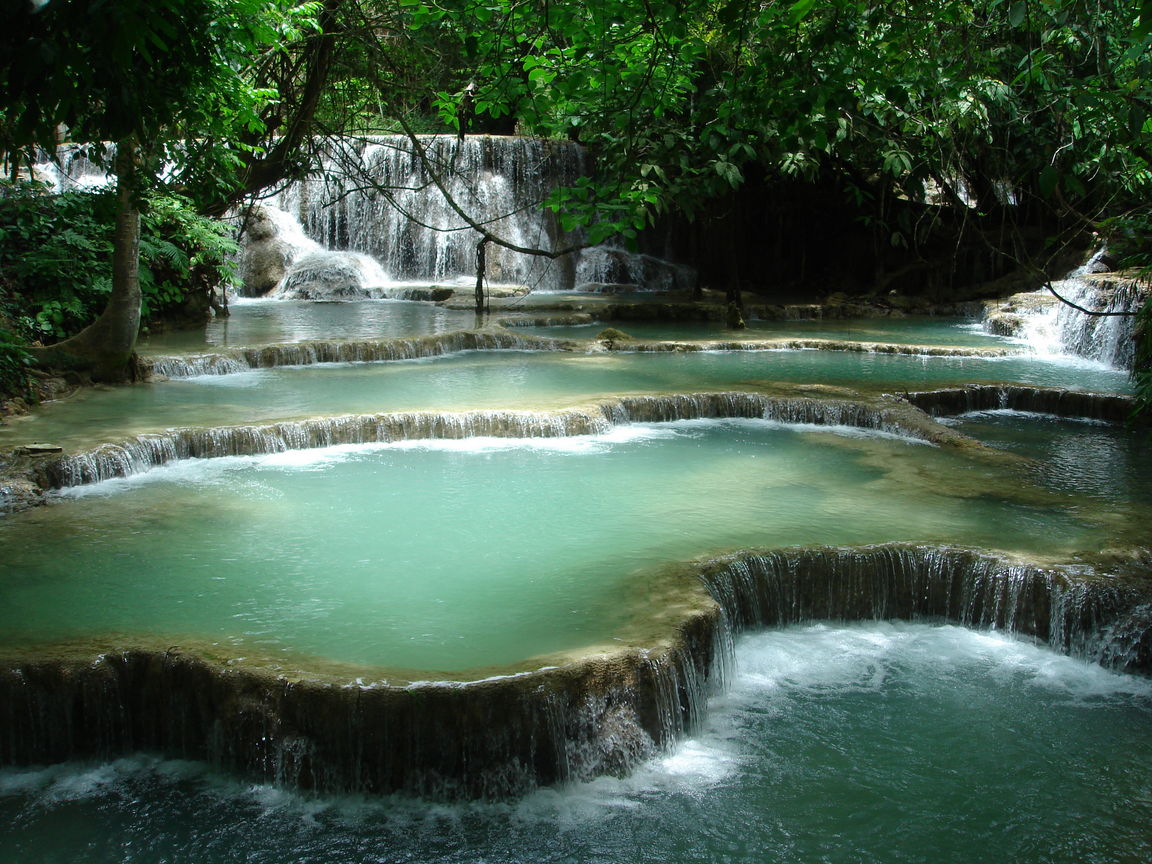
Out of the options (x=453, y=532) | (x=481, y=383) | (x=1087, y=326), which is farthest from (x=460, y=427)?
(x=1087, y=326)

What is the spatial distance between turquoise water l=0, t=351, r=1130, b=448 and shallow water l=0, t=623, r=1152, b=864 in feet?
14.2

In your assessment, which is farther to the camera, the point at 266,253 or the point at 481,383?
the point at 266,253

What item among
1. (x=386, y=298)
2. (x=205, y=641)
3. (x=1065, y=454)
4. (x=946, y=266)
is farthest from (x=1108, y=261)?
(x=205, y=641)

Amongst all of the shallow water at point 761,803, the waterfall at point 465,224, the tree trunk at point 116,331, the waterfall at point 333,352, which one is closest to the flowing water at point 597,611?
the shallow water at point 761,803

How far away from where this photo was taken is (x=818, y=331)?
15648 millimetres

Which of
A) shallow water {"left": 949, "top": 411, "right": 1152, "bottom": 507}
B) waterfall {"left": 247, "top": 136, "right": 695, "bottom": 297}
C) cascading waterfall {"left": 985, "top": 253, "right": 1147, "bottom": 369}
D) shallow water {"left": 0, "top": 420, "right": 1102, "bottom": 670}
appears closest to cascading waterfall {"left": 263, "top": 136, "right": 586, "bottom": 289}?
waterfall {"left": 247, "top": 136, "right": 695, "bottom": 297}

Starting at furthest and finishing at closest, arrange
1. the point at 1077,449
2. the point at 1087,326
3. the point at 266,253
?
the point at 266,253
the point at 1087,326
the point at 1077,449

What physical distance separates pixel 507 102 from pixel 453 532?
9.02 ft

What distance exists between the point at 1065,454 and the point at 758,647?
14.3 feet

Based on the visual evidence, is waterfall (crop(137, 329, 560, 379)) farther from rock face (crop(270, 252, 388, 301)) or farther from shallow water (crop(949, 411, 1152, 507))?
rock face (crop(270, 252, 388, 301))

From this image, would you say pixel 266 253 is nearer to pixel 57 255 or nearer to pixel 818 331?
pixel 57 255

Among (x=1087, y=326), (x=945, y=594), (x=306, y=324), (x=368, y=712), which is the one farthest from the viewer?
(x=306, y=324)

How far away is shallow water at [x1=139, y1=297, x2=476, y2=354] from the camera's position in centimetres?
1270

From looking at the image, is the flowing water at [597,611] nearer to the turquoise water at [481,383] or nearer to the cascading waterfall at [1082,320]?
the turquoise water at [481,383]
